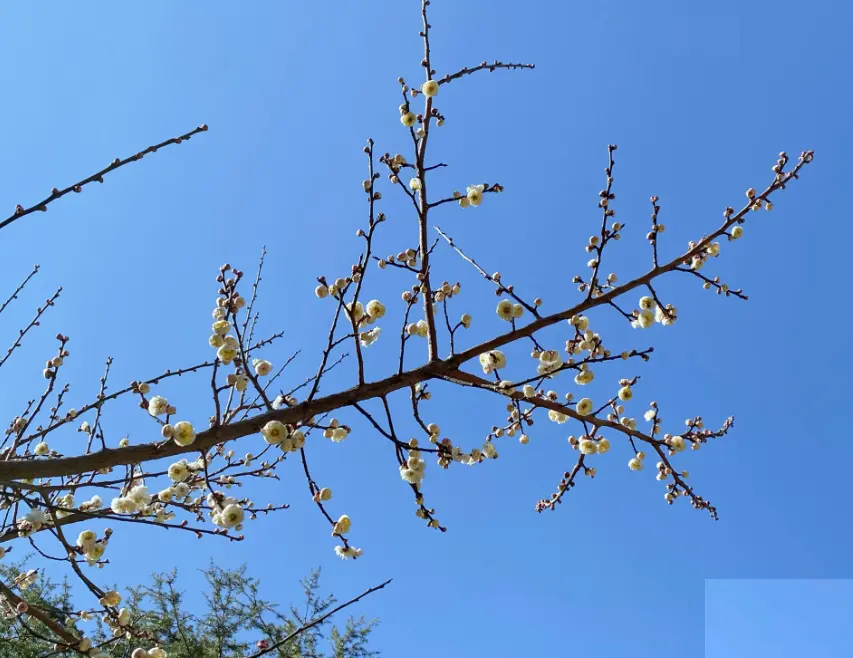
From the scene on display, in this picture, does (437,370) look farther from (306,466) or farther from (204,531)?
(204,531)

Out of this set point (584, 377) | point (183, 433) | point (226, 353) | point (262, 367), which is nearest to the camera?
point (183, 433)

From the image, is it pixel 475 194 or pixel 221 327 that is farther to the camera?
pixel 475 194

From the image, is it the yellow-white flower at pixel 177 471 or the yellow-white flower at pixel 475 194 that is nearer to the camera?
the yellow-white flower at pixel 177 471

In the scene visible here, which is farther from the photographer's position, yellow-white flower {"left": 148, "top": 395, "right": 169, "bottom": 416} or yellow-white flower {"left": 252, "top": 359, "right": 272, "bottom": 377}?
yellow-white flower {"left": 252, "top": 359, "right": 272, "bottom": 377}

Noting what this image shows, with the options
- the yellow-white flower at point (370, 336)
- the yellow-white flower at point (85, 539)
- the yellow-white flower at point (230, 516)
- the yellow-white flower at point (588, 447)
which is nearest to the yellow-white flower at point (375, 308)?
the yellow-white flower at point (370, 336)

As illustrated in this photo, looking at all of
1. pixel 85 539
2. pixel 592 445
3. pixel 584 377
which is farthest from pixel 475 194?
pixel 85 539

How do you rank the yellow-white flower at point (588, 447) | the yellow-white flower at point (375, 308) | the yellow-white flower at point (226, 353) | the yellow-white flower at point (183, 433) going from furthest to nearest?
1. the yellow-white flower at point (588, 447)
2. the yellow-white flower at point (375, 308)
3. the yellow-white flower at point (226, 353)
4. the yellow-white flower at point (183, 433)

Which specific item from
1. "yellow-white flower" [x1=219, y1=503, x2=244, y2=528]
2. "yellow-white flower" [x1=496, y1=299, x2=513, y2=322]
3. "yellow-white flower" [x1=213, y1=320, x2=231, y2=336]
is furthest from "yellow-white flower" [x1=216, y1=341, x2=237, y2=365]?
"yellow-white flower" [x1=496, y1=299, x2=513, y2=322]

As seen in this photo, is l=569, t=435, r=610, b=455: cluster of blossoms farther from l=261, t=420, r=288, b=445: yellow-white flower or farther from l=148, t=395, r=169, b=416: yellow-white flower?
l=148, t=395, r=169, b=416: yellow-white flower

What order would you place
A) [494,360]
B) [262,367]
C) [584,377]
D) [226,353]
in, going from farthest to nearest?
[262,367] < [584,377] < [494,360] < [226,353]

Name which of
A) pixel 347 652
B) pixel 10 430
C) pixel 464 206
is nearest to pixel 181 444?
pixel 464 206

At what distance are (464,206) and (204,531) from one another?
2298 mm

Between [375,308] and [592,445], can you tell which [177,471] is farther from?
[592,445]

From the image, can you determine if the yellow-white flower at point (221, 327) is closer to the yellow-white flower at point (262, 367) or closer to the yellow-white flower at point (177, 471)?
the yellow-white flower at point (177, 471)
